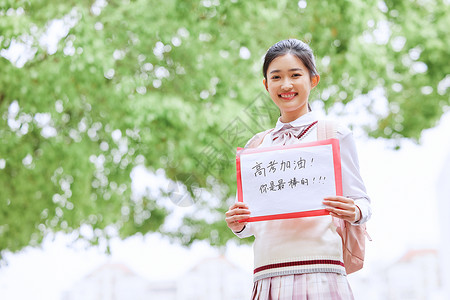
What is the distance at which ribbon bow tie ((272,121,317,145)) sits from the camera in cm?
177

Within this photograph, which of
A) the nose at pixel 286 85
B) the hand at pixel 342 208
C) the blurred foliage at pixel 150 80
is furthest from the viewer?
the blurred foliage at pixel 150 80

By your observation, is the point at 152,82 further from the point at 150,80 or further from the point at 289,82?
the point at 289,82

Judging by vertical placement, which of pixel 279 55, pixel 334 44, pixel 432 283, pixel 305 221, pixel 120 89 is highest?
pixel 432 283

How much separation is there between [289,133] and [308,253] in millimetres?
369

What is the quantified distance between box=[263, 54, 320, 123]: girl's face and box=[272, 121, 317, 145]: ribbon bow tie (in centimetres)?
6

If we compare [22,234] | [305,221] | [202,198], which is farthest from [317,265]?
[202,198]

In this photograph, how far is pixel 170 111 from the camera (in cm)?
530

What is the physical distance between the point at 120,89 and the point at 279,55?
3.69 meters

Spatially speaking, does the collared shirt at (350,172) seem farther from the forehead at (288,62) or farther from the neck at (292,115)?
the forehead at (288,62)

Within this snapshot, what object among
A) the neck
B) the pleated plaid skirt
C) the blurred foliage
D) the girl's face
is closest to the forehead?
the girl's face

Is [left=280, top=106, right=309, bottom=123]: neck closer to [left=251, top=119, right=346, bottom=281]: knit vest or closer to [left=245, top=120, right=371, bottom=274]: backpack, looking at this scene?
[left=245, top=120, right=371, bottom=274]: backpack

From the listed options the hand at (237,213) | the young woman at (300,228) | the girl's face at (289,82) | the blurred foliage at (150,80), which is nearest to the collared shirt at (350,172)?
the young woman at (300,228)

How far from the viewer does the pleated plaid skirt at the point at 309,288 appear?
1.58m

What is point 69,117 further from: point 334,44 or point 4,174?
point 334,44
